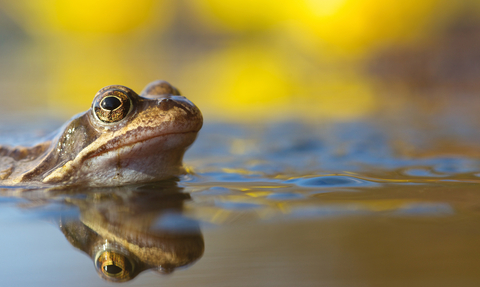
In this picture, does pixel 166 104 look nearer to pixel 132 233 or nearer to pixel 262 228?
pixel 132 233

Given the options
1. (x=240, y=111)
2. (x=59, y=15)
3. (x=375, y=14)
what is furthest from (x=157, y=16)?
(x=240, y=111)

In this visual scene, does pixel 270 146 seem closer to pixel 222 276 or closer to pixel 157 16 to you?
pixel 222 276

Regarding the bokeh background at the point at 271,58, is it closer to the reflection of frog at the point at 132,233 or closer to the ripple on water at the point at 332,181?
the ripple on water at the point at 332,181

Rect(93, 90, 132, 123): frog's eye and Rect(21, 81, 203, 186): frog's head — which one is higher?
Rect(93, 90, 132, 123): frog's eye

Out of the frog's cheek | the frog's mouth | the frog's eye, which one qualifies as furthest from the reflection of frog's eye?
the frog's cheek

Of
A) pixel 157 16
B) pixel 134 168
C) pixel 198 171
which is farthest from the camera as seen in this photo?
pixel 157 16

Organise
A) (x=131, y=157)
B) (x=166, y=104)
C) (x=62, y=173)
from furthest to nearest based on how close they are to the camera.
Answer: (x=62, y=173) < (x=131, y=157) < (x=166, y=104)

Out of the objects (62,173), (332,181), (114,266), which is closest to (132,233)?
(114,266)

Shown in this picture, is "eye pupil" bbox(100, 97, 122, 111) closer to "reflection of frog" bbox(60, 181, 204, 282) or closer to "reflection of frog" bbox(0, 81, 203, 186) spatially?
"reflection of frog" bbox(0, 81, 203, 186)
